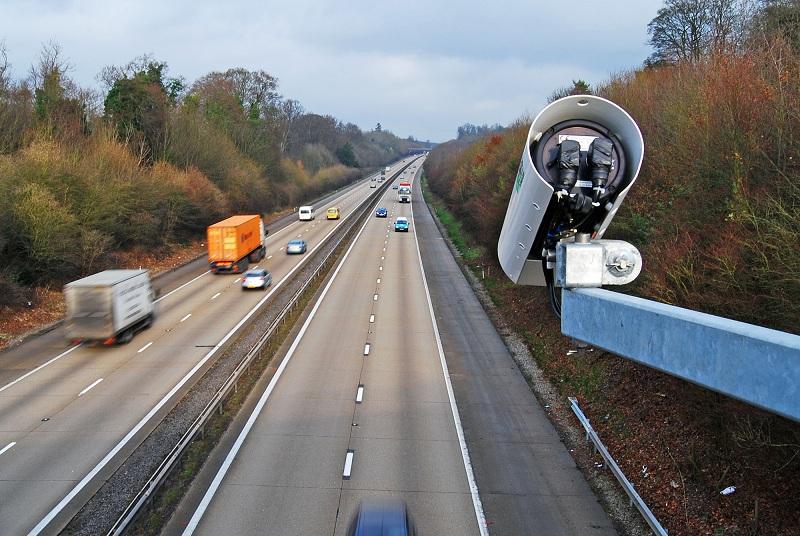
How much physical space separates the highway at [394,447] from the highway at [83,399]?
8.36 ft

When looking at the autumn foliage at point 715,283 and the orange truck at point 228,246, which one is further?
the orange truck at point 228,246

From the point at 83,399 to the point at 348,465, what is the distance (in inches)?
360

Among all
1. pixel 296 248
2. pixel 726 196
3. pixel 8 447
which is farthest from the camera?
pixel 296 248

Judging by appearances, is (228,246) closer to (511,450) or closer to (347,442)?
(347,442)

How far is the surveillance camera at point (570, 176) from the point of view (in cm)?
571

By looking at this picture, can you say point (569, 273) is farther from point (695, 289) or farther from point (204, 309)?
point (204, 309)

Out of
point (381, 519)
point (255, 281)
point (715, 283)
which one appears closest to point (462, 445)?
point (381, 519)

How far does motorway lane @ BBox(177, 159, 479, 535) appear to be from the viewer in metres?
12.3

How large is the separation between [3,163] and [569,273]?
34.2 meters

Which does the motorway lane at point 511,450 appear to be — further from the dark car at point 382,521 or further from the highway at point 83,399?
the highway at point 83,399

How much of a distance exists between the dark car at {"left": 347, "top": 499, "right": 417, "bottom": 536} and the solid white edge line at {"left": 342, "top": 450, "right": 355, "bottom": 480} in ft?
10.2

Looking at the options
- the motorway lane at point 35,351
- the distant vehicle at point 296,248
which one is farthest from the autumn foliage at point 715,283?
the distant vehicle at point 296,248

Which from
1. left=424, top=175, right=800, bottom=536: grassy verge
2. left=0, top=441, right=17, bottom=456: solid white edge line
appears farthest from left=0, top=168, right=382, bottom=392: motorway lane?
left=424, top=175, right=800, bottom=536: grassy verge

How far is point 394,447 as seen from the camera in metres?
15.6
